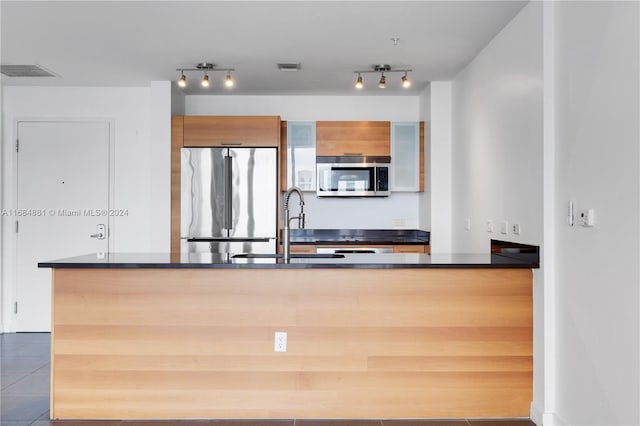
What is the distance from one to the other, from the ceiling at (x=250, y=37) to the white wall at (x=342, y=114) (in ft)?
1.92

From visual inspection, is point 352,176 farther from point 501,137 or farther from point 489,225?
point 501,137

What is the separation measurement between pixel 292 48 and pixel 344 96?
1749 mm

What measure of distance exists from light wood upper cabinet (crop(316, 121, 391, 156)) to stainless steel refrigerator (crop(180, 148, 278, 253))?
0.61 m

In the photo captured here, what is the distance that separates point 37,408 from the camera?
10.5ft

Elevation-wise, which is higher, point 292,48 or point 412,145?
point 292,48

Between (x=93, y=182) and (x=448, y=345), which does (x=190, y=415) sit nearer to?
(x=448, y=345)

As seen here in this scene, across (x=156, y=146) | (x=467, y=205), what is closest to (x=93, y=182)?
(x=156, y=146)

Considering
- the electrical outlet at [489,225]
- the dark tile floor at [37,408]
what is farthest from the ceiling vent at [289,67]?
the dark tile floor at [37,408]

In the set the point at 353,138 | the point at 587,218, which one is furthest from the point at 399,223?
the point at 587,218

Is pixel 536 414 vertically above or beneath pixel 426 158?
beneath

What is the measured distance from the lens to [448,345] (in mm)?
3016

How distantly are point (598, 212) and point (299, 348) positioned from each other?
1705mm

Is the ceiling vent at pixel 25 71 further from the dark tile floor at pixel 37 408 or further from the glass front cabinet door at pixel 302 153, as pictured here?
the dark tile floor at pixel 37 408

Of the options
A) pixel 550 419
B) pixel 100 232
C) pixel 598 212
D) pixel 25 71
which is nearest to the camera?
pixel 598 212
